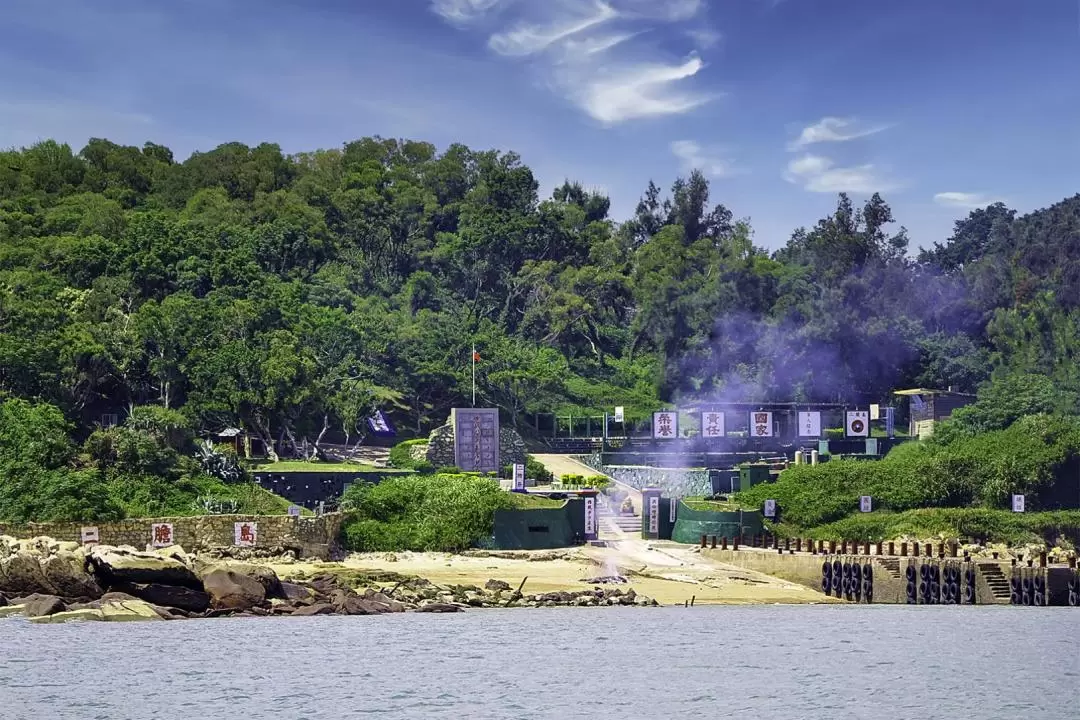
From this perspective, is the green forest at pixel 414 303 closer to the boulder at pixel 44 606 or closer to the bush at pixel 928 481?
the boulder at pixel 44 606

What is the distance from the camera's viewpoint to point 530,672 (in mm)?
40906

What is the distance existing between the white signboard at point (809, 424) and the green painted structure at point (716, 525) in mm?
15618

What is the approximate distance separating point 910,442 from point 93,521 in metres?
42.5

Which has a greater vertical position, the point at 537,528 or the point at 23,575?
the point at 537,528

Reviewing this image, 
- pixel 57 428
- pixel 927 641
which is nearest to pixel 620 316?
pixel 57 428

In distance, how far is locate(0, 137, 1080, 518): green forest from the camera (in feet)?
242

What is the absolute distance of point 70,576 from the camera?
153 ft

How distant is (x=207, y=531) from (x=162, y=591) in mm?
7805

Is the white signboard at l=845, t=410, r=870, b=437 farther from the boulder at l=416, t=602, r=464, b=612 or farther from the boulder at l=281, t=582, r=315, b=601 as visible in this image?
the boulder at l=281, t=582, r=315, b=601

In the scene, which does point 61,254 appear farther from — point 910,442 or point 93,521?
point 910,442

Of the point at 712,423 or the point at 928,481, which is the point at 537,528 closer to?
the point at 928,481

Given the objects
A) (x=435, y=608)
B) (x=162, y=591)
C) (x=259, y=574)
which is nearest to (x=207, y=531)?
(x=259, y=574)

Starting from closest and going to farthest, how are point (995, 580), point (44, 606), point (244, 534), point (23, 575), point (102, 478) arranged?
point (44, 606) → point (23, 575) → point (244, 534) → point (995, 580) → point (102, 478)

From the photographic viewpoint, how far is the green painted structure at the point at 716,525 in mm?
63344
